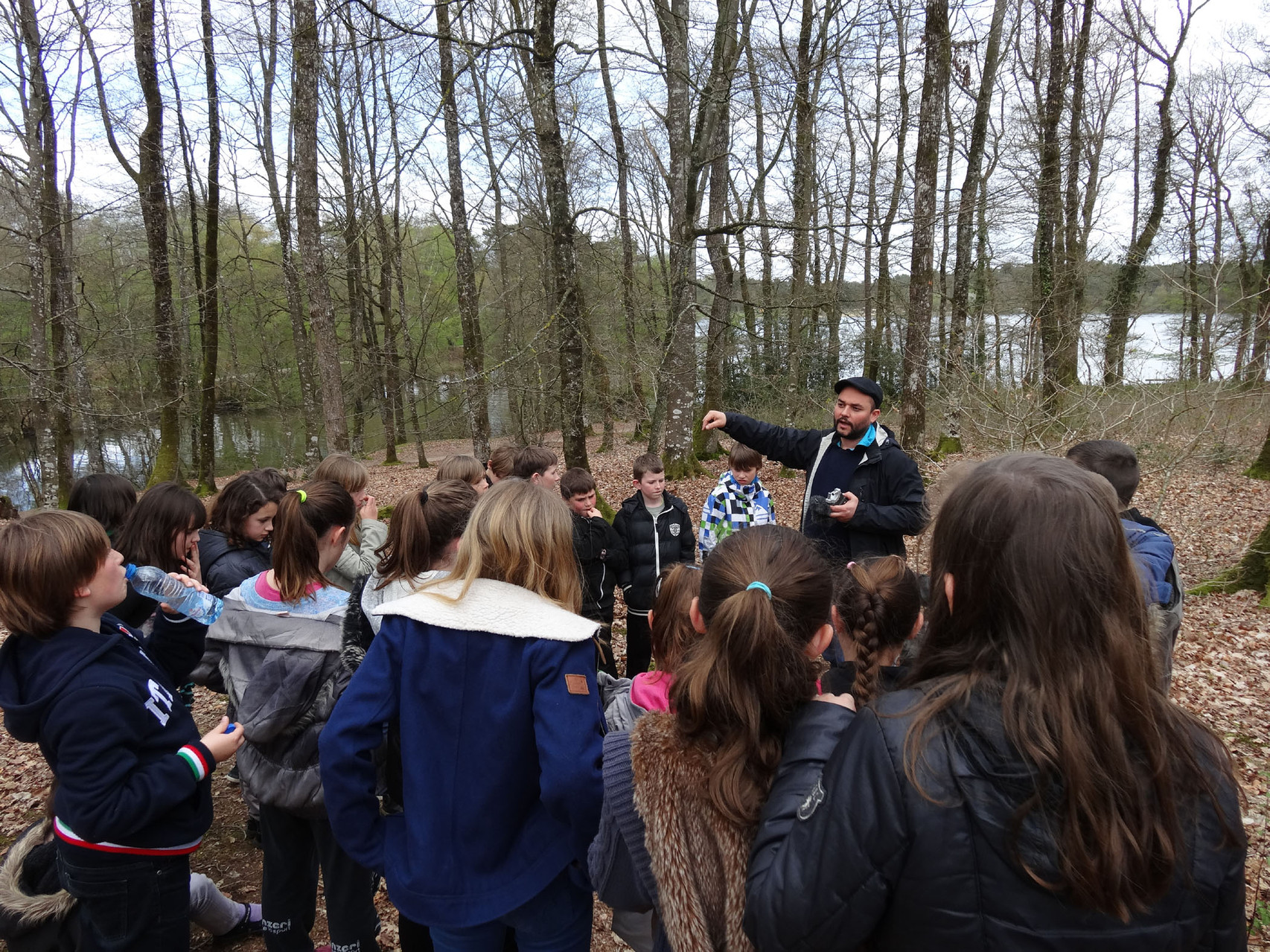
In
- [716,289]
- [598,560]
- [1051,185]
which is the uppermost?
[1051,185]

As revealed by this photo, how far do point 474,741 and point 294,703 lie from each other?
880mm

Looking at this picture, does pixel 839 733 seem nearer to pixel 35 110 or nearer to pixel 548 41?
pixel 548 41

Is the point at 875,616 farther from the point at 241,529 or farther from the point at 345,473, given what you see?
the point at 345,473

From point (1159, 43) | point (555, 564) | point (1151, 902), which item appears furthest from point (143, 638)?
point (1159, 43)

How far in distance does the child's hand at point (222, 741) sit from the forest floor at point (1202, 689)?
1401 millimetres

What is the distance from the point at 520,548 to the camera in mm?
1860

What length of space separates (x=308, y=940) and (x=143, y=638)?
4.26ft

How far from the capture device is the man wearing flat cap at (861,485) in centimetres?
366

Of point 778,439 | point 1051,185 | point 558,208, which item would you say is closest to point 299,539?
→ point 778,439

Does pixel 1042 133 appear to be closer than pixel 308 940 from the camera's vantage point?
No

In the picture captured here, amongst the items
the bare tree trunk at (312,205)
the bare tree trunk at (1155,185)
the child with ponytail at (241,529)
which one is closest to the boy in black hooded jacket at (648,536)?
the child with ponytail at (241,529)

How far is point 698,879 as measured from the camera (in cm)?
141

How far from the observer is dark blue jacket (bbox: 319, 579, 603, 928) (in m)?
1.76

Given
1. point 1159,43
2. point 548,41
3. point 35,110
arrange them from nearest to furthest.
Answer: point 548,41
point 35,110
point 1159,43
